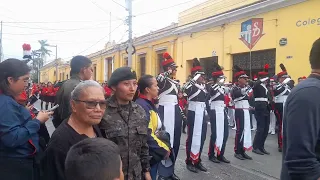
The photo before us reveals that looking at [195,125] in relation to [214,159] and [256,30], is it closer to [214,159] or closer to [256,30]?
[214,159]

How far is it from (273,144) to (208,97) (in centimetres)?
337

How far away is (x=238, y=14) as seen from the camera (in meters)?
15.1

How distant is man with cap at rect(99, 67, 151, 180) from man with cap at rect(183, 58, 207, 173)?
3450mm

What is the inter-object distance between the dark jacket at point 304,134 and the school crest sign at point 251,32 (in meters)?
12.5

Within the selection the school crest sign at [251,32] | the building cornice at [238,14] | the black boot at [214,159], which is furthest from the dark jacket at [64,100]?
the school crest sign at [251,32]

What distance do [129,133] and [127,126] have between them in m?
0.06

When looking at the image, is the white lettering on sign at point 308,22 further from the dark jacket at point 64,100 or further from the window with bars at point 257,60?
the dark jacket at point 64,100

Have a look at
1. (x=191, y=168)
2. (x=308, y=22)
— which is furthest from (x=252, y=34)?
(x=191, y=168)

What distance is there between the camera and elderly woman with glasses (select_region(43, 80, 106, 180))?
83.7 inches

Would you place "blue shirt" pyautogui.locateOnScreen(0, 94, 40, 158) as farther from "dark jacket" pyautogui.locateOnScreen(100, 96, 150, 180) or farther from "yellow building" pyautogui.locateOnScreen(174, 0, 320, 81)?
"yellow building" pyautogui.locateOnScreen(174, 0, 320, 81)

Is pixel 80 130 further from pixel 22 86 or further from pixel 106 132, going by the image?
pixel 22 86

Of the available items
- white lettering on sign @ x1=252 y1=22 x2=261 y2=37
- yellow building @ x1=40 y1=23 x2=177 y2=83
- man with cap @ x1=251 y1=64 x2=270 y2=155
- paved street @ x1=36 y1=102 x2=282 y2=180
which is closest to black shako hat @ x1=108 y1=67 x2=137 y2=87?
paved street @ x1=36 y1=102 x2=282 y2=180

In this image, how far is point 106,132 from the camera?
8.90 feet

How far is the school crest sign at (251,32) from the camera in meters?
14.2
